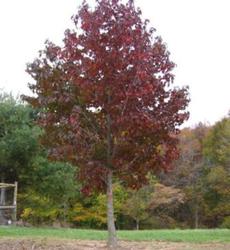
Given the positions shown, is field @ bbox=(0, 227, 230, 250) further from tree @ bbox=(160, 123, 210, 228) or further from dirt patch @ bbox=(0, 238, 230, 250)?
tree @ bbox=(160, 123, 210, 228)

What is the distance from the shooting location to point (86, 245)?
457 inches

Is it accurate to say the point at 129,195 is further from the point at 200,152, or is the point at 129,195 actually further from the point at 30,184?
the point at 30,184

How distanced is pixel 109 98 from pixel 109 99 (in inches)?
0.9

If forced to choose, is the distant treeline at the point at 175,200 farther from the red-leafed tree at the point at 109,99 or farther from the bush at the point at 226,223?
the red-leafed tree at the point at 109,99

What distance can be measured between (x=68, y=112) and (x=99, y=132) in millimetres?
817

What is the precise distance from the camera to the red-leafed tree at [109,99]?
1030 centimetres

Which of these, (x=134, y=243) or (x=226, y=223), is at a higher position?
(x=226, y=223)

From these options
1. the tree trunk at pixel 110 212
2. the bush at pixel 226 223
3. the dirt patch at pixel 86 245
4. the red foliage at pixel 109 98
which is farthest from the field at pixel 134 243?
the bush at pixel 226 223

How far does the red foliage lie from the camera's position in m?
10.3

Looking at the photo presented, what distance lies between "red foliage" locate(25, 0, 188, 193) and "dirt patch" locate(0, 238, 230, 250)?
1511mm

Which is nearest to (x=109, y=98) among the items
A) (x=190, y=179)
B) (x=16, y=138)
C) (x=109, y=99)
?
(x=109, y=99)

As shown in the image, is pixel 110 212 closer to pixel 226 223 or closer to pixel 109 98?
pixel 109 98

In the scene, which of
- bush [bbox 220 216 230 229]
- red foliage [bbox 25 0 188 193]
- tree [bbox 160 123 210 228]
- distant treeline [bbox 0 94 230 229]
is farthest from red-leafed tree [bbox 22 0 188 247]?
tree [bbox 160 123 210 228]

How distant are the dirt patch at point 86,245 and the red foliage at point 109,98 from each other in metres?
1.51
